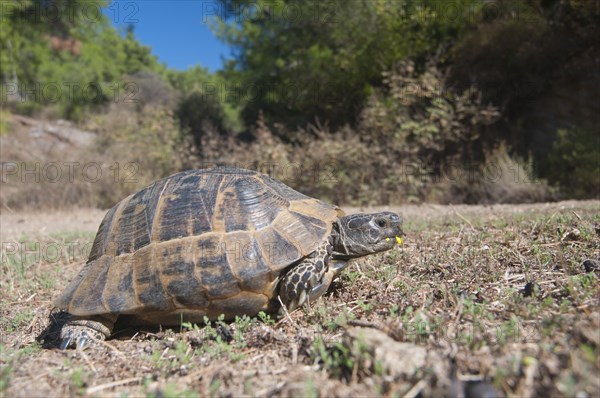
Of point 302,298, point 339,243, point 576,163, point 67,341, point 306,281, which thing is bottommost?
point 67,341

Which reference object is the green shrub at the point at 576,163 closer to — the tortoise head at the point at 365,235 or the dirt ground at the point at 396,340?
the dirt ground at the point at 396,340

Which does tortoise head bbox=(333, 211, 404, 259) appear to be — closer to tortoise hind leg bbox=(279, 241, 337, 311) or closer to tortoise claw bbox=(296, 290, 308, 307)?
tortoise hind leg bbox=(279, 241, 337, 311)

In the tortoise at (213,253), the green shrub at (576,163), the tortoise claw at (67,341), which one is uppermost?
the green shrub at (576,163)

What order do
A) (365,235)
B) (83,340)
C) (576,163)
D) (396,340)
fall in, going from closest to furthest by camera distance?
(396,340), (83,340), (365,235), (576,163)

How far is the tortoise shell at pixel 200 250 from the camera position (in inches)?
123

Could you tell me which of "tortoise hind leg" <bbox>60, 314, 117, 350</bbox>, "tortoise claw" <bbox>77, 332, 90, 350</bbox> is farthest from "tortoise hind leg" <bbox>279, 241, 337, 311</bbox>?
"tortoise claw" <bbox>77, 332, 90, 350</bbox>

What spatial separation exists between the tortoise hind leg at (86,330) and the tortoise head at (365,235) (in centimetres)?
198

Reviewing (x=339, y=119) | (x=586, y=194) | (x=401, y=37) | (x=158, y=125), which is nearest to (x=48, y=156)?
(x=158, y=125)

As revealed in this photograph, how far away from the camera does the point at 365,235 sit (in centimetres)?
343

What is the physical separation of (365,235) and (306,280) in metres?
0.66

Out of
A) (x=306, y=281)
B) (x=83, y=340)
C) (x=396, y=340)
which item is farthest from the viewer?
(x=83, y=340)

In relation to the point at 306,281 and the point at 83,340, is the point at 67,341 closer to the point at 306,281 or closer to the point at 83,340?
the point at 83,340

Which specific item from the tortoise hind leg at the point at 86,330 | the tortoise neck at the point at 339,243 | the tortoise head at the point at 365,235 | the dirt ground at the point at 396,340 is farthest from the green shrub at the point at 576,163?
the tortoise hind leg at the point at 86,330

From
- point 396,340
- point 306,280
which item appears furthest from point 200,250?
point 396,340
